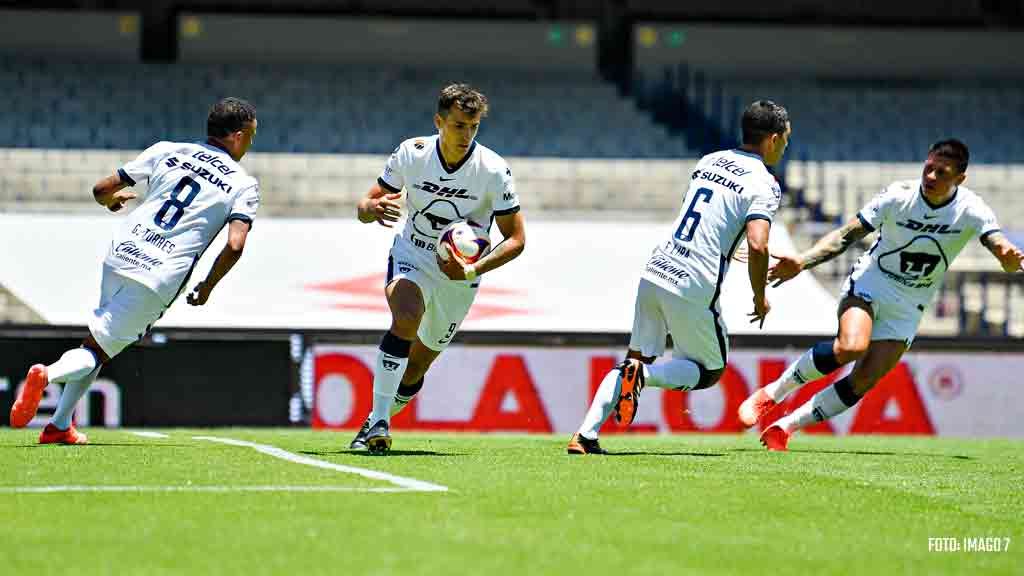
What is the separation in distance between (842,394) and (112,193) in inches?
195

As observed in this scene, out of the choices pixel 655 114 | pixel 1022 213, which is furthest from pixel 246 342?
pixel 1022 213

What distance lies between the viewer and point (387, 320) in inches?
761

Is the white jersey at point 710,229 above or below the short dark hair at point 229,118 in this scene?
below

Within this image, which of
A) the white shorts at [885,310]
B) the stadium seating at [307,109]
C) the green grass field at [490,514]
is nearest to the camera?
the green grass field at [490,514]

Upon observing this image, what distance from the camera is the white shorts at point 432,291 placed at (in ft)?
31.9

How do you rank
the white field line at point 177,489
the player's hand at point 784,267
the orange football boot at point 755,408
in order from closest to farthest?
the white field line at point 177,489 → the player's hand at point 784,267 → the orange football boot at point 755,408

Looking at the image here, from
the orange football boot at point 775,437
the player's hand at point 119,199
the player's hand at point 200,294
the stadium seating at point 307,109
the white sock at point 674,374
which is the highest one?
the stadium seating at point 307,109

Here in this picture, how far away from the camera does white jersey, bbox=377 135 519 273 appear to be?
9570mm

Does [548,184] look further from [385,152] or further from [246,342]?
[246,342]

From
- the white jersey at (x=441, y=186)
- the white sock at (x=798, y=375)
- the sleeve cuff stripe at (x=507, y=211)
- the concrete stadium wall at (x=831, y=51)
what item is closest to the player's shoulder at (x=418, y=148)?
the white jersey at (x=441, y=186)

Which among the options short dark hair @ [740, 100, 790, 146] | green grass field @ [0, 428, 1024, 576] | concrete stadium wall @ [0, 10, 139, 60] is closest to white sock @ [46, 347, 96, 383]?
green grass field @ [0, 428, 1024, 576]

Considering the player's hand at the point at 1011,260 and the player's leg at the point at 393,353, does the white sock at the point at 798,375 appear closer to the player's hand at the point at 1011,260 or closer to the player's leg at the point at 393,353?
the player's hand at the point at 1011,260

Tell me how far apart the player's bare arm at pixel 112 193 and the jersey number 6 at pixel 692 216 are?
331 cm

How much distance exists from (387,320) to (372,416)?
9.89 m
